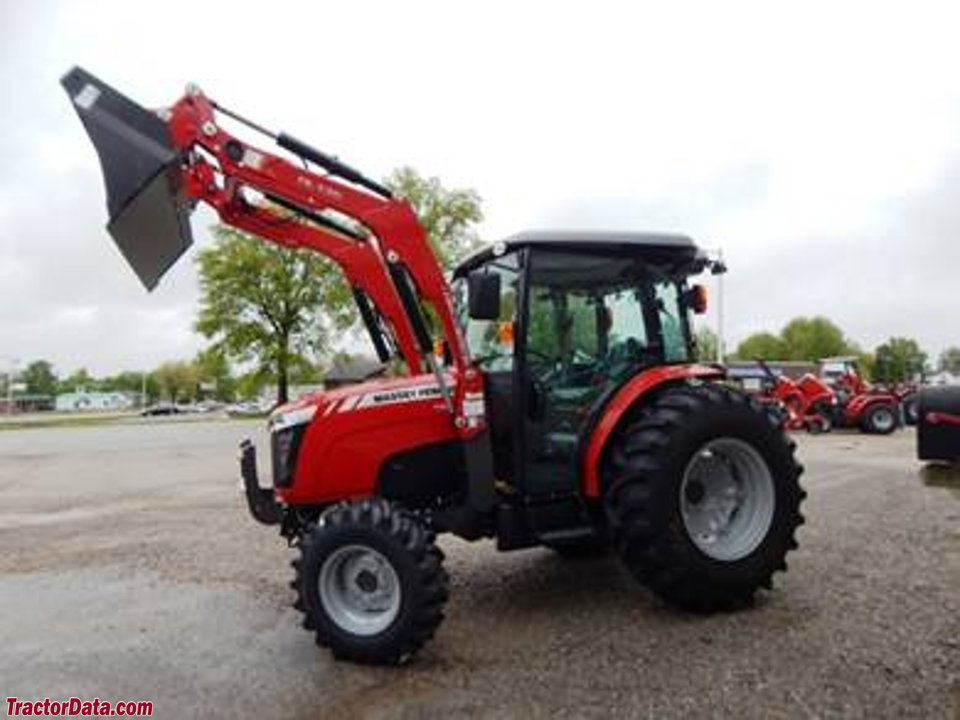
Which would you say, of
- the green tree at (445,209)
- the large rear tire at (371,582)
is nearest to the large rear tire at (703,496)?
the large rear tire at (371,582)

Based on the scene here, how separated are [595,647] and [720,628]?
760 mm

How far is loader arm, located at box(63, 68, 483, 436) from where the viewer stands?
5.07 m

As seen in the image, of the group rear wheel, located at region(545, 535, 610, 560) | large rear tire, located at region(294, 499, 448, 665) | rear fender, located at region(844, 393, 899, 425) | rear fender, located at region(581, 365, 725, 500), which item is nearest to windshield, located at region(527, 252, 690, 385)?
rear fender, located at region(581, 365, 725, 500)

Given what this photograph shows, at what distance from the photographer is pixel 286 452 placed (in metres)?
5.46

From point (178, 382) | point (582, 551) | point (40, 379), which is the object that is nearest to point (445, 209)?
point (582, 551)

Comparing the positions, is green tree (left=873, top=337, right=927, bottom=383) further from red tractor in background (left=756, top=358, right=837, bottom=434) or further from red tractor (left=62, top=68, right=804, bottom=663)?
red tractor (left=62, top=68, right=804, bottom=663)

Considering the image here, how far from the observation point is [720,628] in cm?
485

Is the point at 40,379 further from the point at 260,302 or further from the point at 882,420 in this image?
the point at 882,420

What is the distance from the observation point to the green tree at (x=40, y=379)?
140000 mm

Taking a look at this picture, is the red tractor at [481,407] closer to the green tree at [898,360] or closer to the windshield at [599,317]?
the windshield at [599,317]

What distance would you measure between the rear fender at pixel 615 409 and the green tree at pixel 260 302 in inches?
1459

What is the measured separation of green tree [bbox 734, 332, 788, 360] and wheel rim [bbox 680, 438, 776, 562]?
336 feet

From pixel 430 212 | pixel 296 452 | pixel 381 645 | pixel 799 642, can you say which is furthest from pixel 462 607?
pixel 430 212

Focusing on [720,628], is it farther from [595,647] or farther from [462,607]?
[462,607]
